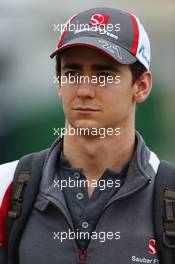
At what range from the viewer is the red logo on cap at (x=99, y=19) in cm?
233

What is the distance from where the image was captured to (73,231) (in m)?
2.19

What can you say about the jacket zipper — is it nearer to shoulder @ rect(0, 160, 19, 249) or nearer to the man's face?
shoulder @ rect(0, 160, 19, 249)

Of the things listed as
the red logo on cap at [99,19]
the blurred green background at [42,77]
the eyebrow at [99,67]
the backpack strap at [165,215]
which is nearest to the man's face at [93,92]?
the eyebrow at [99,67]

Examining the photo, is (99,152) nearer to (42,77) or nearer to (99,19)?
(99,19)

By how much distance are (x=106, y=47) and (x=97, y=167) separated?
1.38 feet

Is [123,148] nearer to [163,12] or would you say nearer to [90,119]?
[90,119]

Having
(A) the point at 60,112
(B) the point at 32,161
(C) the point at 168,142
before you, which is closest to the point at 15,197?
(B) the point at 32,161

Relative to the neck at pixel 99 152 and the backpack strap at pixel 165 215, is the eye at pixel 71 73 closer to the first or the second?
the neck at pixel 99 152

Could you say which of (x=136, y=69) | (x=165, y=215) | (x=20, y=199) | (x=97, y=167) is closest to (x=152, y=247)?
(x=165, y=215)

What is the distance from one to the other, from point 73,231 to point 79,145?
11.9 inches

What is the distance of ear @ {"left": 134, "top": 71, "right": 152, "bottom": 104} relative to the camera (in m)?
2.32

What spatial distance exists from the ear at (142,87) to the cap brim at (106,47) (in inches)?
3.6

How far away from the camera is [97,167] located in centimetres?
232

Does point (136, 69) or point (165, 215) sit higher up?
point (136, 69)
